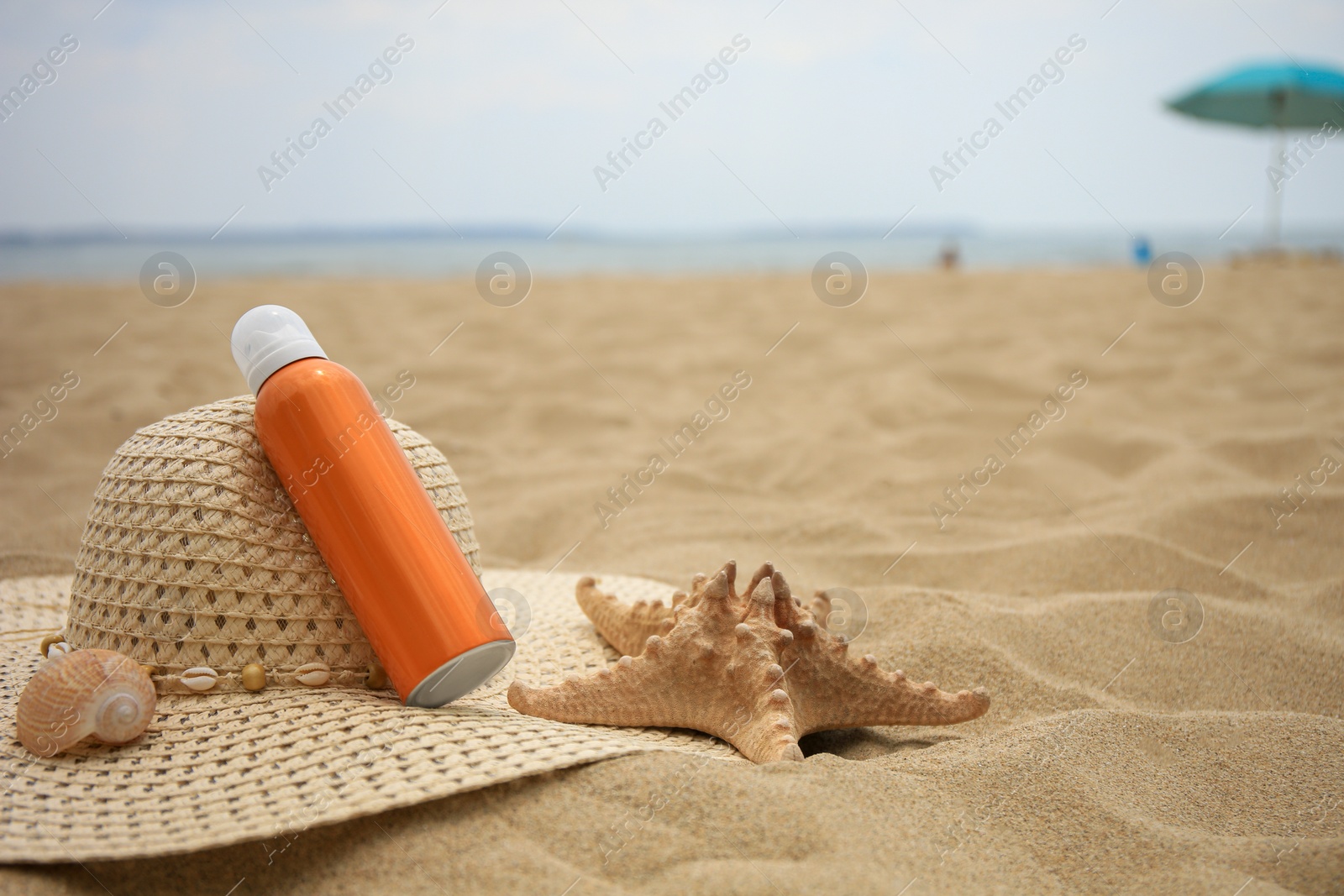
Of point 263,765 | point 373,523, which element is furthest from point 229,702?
point 373,523

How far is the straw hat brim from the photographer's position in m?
1.31

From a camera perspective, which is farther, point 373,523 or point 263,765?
point 373,523

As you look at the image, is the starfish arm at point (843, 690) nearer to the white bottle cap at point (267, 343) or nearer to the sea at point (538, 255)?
the white bottle cap at point (267, 343)

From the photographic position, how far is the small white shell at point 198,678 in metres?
1.61

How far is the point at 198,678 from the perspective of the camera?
5.30 ft

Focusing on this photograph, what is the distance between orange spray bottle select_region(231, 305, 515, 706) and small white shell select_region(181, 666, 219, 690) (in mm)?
278

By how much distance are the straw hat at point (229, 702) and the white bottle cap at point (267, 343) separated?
0.51ft

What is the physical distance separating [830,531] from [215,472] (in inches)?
84.7

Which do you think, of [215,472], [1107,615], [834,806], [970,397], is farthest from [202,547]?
[970,397]

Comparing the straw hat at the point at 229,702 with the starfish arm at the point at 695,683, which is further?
the starfish arm at the point at 695,683

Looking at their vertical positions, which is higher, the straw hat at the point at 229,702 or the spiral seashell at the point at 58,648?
the straw hat at the point at 229,702

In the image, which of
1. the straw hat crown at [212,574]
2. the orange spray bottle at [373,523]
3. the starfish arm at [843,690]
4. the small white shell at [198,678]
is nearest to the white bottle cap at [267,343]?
the orange spray bottle at [373,523]

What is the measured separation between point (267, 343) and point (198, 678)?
23.3 inches

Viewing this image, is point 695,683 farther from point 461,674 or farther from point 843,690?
point 461,674
